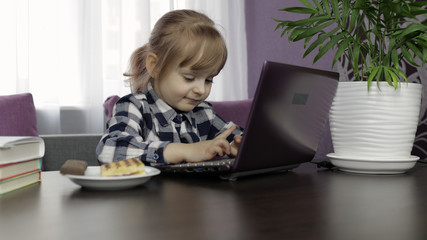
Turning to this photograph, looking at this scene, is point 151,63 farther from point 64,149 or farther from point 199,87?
point 64,149

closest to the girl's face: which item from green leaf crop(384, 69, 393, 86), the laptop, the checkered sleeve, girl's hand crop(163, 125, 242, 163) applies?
the checkered sleeve

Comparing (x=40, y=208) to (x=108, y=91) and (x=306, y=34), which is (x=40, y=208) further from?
(x=108, y=91)

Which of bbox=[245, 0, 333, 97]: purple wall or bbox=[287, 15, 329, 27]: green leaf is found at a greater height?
bbox=[245, 0, 333, 97]: purple wall

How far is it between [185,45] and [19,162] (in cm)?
76

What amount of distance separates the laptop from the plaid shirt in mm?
150

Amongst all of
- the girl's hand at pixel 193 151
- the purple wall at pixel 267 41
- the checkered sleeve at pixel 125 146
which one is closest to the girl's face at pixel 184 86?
the checkered sleeve at pixel 125 146

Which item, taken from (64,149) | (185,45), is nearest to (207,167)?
(185,45)

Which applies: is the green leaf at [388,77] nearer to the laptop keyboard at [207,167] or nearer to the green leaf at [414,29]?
the green leaf at [414,29]

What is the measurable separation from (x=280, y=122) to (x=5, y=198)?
19.7 inches

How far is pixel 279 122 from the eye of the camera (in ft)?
2.63

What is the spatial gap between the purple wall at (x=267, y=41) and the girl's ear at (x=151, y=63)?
44.2 inches

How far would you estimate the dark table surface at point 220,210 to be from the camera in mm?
436

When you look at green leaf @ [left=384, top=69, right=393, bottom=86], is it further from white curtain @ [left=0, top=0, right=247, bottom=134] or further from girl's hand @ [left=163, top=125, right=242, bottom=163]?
white curtain @ [left=0, top=0, right=247, bottom=134]

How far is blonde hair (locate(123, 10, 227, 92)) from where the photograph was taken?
131 cm
